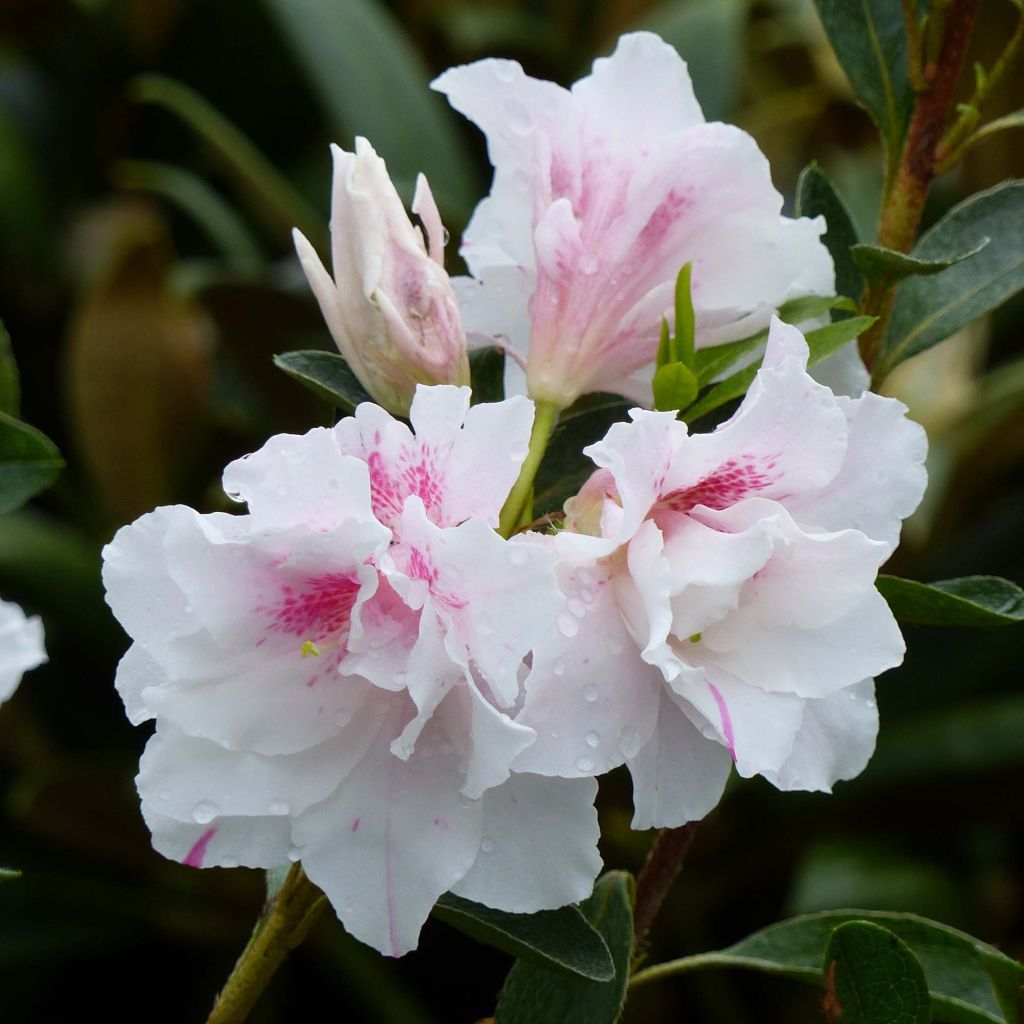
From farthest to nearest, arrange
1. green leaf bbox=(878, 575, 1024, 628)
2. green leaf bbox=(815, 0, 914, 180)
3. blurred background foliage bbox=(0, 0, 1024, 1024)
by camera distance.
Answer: blurred background foliage bbox=(0, 0, 1024, 1024) → green leaf bbox=(815, 0, 914, 180) → green leaf bbox=(878, 575, 1024, 628)

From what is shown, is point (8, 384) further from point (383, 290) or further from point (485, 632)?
point (485, 632)

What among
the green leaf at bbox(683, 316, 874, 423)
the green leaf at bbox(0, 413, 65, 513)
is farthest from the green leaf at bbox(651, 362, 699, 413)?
the green leaf at bbox(0, 413, 65, 513)

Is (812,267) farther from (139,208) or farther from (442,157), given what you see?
(139,208)

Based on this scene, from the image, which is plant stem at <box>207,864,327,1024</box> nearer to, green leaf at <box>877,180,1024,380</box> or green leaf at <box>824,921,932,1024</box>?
green leaf at <box>824,921,932,1024</box>

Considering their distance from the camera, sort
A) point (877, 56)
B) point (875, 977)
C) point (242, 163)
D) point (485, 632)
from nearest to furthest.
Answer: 1. point (485, 632)
2. point (875, 977)
3. point (877, 56)
4. point (242, 163)

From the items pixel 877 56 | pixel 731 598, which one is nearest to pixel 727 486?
pixel 731 598

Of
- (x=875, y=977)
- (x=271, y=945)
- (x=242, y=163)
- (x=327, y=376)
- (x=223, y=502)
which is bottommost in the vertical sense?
(x=223, y=502)

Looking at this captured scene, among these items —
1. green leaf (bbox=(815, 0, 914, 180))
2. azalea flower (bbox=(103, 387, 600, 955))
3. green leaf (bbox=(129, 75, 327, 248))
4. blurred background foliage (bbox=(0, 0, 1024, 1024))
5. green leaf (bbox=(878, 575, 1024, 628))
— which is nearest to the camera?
azalea flower (bbox=(103, 387, 600, 955))
